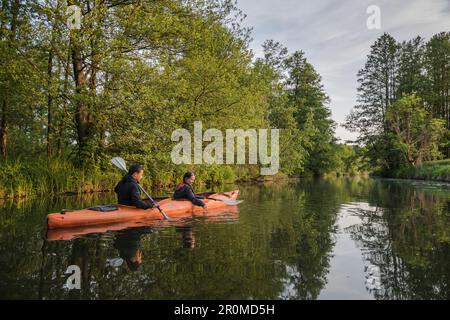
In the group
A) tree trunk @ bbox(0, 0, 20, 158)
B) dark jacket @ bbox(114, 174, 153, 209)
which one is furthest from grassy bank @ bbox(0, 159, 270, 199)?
dark jacket @ bbox(114, 174, 153, 209)

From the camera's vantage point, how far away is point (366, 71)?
37625mm

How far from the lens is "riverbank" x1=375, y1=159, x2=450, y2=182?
78.1ft

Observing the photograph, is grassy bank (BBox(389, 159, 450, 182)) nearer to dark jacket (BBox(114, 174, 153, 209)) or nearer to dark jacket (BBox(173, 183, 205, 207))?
dark jacket (BBox(173, 183, 205, 207))

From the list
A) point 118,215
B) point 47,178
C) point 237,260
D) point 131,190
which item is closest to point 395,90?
point 47,178

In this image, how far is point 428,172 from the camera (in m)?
26.0

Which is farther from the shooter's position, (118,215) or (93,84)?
(93,84)

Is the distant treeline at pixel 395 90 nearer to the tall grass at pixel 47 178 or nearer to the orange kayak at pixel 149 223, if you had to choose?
the tall grass at pixel 47 178

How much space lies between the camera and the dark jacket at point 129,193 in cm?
760

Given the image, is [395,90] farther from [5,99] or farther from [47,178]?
[5,99]

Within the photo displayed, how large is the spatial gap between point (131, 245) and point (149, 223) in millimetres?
2077

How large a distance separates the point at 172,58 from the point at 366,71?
28.9 metres

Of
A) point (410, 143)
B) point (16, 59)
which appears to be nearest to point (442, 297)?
point (16, 59)

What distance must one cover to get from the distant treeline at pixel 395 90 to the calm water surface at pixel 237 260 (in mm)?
27821
